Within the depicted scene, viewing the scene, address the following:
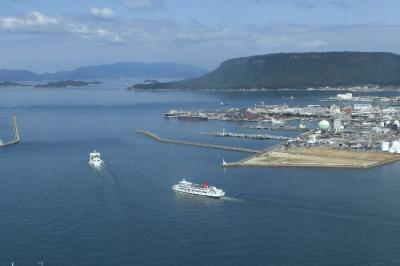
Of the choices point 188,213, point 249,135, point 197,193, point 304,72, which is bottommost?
point 188,213

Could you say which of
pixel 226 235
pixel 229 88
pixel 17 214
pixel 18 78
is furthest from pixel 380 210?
pixel 18 78

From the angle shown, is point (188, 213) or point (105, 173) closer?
point (188, 213)

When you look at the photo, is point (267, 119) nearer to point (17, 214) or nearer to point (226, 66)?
point (17, 214)

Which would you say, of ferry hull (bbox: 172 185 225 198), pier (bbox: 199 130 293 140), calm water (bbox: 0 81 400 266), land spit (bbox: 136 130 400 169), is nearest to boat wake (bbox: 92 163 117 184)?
calm water (bbox: 0 81 400 266)

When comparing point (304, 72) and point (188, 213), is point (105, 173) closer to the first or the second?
point (188, 213)

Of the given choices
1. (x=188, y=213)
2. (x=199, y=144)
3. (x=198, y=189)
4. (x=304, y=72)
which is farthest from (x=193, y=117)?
(x=304, y=72)

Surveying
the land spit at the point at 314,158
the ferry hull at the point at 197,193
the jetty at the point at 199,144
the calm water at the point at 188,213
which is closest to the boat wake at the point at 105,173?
the calm water at the point at 188,213

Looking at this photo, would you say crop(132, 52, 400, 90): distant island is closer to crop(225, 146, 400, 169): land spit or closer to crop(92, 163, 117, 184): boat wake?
crop(225, 146, 400, 169): land spit
